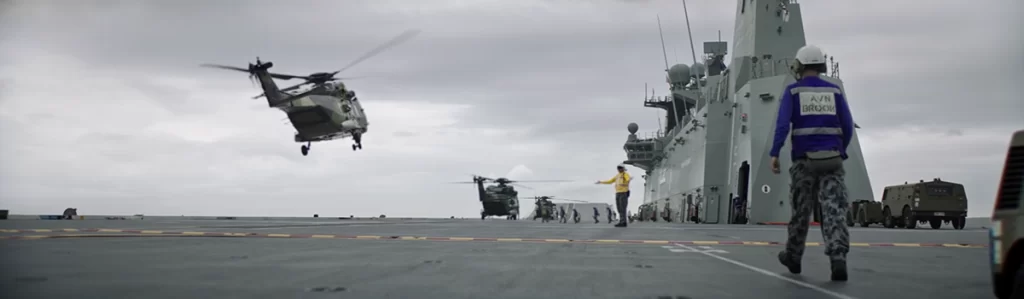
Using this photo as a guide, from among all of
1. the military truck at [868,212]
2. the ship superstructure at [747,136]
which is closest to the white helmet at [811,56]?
the ship superstructure at [747,136]

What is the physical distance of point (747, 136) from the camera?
3023cm

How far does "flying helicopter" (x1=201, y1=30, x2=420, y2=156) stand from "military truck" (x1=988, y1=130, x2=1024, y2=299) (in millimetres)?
33104

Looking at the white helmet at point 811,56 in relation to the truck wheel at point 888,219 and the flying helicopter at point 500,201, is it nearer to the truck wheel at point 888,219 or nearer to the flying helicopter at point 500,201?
the truck wheel at point 888,219

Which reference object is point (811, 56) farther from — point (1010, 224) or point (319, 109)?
point (319, 109)

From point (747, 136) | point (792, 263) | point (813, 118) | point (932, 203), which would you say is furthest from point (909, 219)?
point (792, 263)

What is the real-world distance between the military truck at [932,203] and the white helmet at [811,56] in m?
23.4

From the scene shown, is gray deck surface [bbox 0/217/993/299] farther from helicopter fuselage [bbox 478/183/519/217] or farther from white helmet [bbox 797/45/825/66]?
helicopter fuselage [bbox 478/183/519/217]

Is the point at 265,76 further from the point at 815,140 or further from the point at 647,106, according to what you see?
the point at 815,140

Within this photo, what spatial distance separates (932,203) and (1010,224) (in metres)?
26.7

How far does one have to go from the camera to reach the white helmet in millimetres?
6098

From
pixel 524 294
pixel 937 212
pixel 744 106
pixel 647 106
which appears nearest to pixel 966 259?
pixel 524 294

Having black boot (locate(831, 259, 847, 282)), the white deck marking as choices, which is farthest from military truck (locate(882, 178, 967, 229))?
black boot (locate(831, 259, 847, 282))

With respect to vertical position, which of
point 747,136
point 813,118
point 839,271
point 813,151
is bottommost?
point 839,271

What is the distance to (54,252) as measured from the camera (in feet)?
20.9
